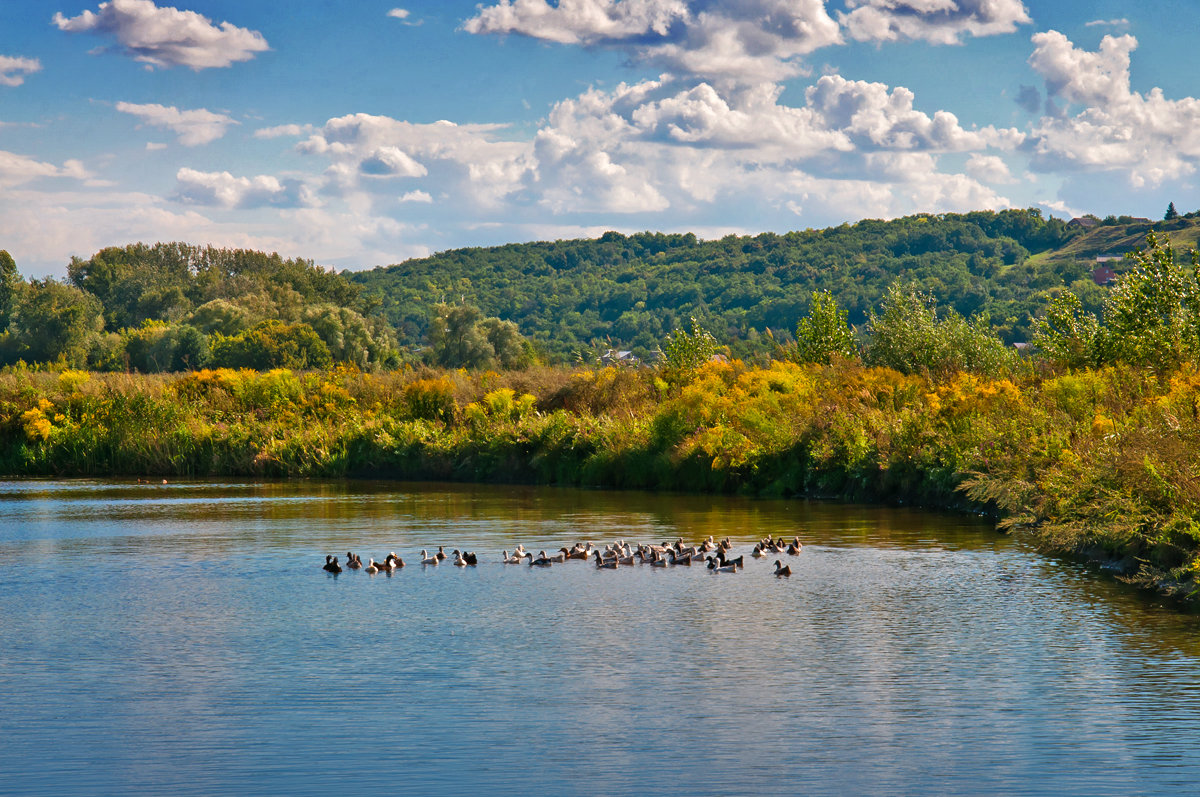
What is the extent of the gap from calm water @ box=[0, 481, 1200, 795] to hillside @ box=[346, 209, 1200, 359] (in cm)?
7948

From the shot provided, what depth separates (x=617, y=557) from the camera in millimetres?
20844

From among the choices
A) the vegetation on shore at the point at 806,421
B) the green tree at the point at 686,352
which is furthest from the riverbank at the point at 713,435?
the green tree at the point at 686,352

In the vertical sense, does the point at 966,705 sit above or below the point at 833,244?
below

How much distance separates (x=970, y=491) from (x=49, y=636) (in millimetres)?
18804

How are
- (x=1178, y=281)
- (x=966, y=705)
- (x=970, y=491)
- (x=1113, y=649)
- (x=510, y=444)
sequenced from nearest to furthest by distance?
(x=966, y=705), (x=1113, y=649), (x=970, y=491), (x=1178, y=281), (x=510, y=444)

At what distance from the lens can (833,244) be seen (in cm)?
13962

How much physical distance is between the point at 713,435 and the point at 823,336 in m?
11.1

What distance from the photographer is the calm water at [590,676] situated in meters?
9.91

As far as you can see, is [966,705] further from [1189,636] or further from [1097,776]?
[1189,636]

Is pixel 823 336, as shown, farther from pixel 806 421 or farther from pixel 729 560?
pixel 729 560

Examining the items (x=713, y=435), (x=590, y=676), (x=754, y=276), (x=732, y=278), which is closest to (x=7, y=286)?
(x=732, y=278)

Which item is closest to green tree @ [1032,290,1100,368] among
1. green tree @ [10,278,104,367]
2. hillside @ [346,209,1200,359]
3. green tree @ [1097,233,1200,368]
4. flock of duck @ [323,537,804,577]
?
green tree @ [1097,233,1200,368]

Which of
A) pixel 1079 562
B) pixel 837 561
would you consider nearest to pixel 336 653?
pixel 837 561


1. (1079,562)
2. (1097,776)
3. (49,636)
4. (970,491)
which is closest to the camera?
(1097,776)
